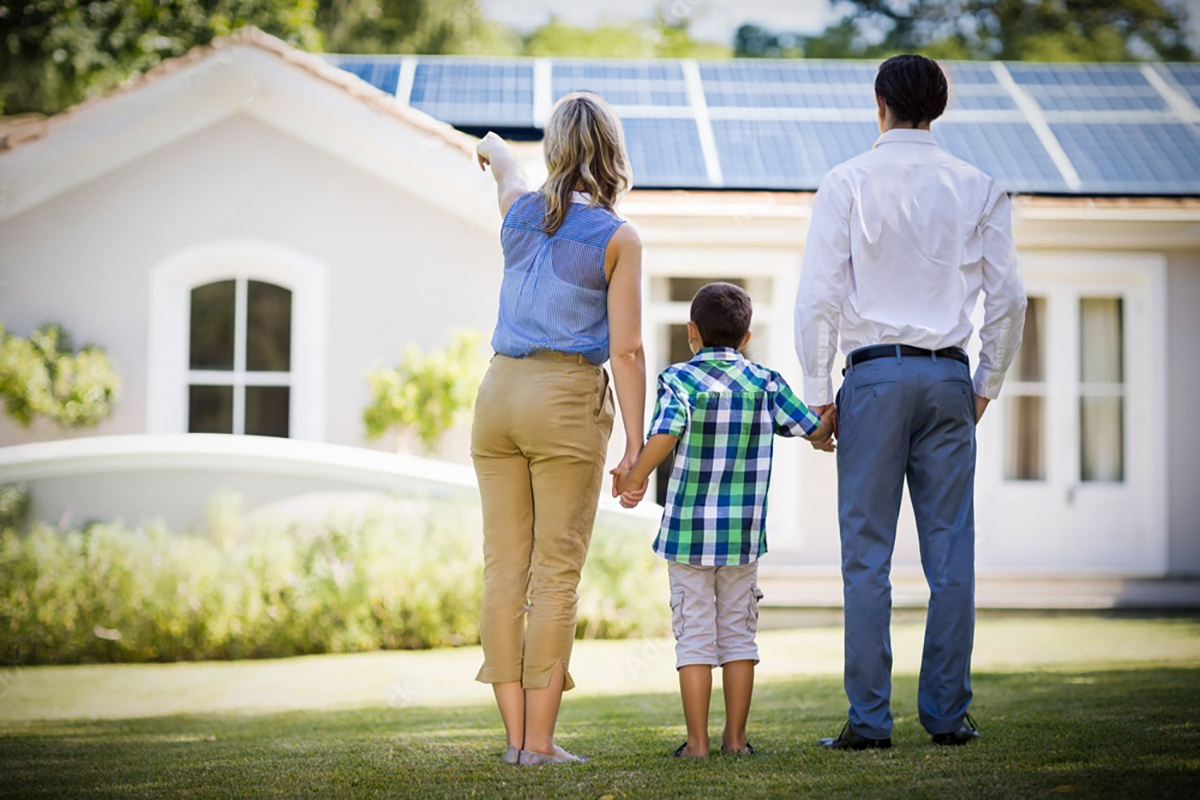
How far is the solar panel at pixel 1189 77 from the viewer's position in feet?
39.4

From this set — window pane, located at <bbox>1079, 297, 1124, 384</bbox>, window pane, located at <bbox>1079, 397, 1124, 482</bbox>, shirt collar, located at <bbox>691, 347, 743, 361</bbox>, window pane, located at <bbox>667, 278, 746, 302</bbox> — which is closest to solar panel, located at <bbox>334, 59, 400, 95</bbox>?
window pane, located at <bbox>667, 278, 746, 302</bbox>

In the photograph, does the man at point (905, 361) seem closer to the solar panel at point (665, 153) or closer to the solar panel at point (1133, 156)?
the solar panel at point (665, 153)

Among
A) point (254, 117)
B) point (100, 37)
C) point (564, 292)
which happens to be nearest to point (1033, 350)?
point (254, 117)

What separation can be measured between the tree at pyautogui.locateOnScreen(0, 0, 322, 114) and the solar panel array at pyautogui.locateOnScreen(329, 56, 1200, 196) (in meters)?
4.80

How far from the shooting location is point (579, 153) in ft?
12.1

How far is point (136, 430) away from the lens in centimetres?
935

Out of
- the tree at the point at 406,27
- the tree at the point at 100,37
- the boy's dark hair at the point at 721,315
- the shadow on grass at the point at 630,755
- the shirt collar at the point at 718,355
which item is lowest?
the shadow on grass at the point at 630,755

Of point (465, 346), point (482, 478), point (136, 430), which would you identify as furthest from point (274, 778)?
point (136, 430)

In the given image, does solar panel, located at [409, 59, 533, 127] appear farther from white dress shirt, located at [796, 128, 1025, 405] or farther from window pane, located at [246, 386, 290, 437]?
white dress shirt, located at [796, 128, 1025, 405]

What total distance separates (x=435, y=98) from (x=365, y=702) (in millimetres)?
6859

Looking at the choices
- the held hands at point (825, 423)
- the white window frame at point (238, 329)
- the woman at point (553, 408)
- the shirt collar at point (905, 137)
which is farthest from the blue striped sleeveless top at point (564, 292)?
the white window frame at point (238, 329)

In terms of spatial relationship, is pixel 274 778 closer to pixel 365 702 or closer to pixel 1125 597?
pixel 365 702

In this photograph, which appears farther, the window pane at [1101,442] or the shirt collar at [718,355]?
the window pane at [1101,442]

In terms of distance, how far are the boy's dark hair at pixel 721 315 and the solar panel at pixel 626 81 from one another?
7.74m
